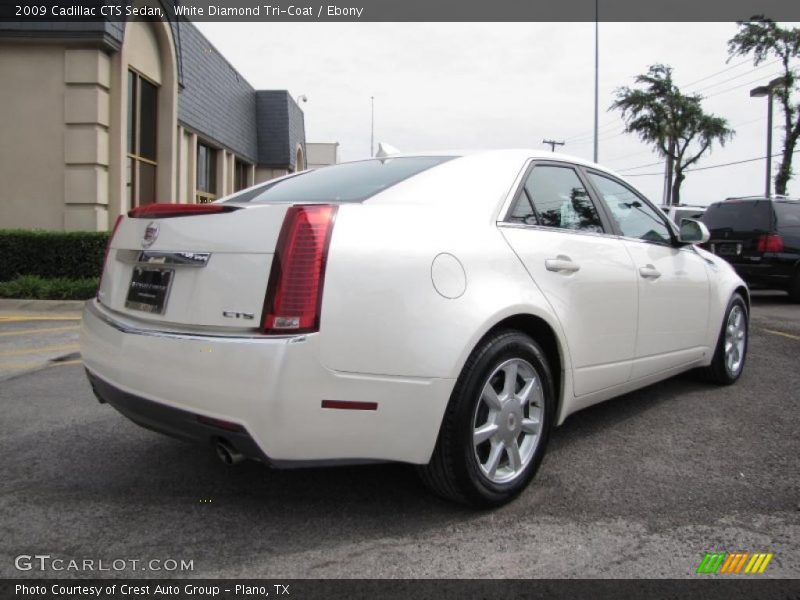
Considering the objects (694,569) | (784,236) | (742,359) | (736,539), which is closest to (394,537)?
(694,569)

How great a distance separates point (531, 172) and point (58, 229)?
35.3 feet

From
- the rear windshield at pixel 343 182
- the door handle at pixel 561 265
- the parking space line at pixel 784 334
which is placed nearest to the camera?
the rear windshield at pixel 343 182

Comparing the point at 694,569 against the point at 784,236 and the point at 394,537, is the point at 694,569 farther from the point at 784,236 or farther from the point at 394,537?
the point at 784,236

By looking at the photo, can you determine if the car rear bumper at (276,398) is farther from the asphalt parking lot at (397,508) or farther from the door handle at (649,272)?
the door handle at (649,272)

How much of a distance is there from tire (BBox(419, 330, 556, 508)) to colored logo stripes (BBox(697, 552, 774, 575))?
783 millimetres

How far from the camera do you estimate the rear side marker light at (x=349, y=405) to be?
234 cm

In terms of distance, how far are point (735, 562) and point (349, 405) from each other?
153 cm

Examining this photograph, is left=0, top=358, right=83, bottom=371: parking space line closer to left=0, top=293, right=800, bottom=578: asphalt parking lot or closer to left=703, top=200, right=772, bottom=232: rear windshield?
left=0, top=293, right=800, bottom=578: asphalt parking lot

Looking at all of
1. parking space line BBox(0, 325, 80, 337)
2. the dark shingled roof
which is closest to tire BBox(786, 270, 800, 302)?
parking space line BBox(0, 325, 80, 337)

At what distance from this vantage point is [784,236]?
444 inches

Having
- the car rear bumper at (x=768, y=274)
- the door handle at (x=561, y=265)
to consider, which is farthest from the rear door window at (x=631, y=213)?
the car rear bumper at (x=768, y=274)

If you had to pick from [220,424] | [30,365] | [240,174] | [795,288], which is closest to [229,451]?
[220,424]

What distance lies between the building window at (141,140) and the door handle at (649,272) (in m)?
11.7

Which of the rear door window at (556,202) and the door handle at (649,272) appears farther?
the door handle at (649,272)
